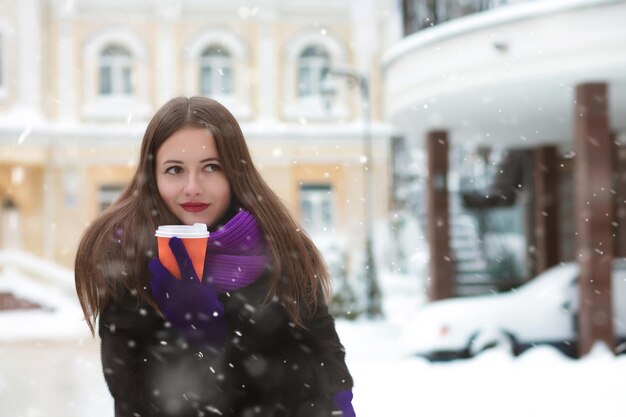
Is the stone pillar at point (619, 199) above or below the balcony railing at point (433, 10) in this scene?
below

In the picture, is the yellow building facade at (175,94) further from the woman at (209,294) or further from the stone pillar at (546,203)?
the woman at (209,294)

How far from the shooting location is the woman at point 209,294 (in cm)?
189

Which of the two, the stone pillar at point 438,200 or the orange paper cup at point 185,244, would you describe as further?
the stone pillar at point 438,200

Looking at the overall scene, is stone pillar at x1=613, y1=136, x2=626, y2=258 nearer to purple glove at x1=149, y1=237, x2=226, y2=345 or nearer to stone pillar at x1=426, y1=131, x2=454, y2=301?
stone pillar at x1=426, y1=131, x2=454, y2=301

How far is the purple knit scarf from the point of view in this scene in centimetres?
190

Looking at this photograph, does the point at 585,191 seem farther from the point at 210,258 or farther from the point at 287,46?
the point at 287,46

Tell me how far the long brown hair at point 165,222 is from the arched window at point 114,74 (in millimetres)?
18750

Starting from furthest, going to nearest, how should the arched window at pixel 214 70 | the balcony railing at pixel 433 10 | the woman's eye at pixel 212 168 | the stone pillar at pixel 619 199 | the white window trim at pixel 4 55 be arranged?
the arched window at pixel 214 70 < the white window trim at pixel 4 55 < the stone pillar at pixel 619 199 < the balcony railing at pixel 433 10 < the woman's eye at pixel 212 168

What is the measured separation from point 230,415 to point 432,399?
16.2 feet

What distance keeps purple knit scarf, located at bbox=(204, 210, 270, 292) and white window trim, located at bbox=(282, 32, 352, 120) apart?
18170 mm

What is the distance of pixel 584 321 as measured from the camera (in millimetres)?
8031

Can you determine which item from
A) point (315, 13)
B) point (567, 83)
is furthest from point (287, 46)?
point (567, 83)

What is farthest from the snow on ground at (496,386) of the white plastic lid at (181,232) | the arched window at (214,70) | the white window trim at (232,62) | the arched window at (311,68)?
the arched window at (214,70)

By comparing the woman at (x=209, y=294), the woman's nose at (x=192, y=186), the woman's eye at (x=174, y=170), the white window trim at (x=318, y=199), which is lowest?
the white window trim at (x=318, y=199)
